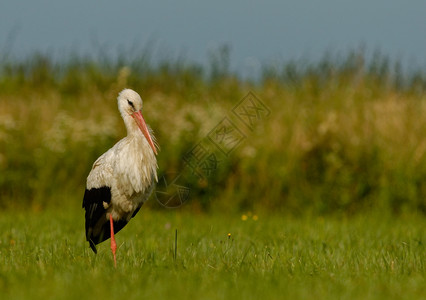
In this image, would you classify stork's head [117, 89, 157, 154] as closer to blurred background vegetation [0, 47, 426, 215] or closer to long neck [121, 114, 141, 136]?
long neck [121, 114, 141, 136]

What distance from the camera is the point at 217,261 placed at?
6.03 metres

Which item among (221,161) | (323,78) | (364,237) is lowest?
(364,237)

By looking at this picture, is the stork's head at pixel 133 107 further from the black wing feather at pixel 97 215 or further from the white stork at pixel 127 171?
the black wing feather at pixel 97 215

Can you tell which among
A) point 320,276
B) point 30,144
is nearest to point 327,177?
point 30,144

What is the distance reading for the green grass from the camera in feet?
15.3

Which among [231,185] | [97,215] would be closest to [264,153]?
[231,185]

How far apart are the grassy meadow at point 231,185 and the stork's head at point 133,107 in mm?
1151

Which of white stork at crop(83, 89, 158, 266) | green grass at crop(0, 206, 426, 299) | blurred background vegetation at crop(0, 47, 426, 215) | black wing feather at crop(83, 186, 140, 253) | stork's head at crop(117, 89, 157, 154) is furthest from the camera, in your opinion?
blurred background vegetation at crop(0, 47, 426, 215)

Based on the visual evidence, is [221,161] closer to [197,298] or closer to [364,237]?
[364,237]

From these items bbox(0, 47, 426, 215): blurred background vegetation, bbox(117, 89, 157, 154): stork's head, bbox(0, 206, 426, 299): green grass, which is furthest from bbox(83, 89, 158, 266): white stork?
bbox(0, 47, 426, 215): blurred background vegetation

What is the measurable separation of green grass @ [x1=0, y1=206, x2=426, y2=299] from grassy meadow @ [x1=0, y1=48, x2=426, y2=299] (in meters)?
0.02

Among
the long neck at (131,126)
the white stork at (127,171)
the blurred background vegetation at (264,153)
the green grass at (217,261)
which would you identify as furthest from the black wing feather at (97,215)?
the blurred background vegetation at (264,153)

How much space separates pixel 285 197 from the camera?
35.8 ft

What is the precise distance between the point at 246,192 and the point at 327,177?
1.29 m
